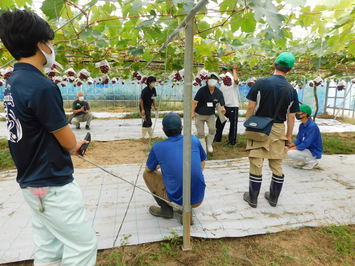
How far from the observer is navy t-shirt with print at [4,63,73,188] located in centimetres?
103

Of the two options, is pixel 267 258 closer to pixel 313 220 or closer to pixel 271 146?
pixel 313 220

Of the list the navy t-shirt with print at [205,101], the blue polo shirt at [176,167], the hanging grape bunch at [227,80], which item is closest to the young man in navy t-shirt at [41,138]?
the blue polo shirt at [176,167]

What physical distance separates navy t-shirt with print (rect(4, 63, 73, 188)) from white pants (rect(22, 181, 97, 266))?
0.07 metres

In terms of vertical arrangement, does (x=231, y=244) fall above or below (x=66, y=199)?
below

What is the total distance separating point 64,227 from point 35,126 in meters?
0.52

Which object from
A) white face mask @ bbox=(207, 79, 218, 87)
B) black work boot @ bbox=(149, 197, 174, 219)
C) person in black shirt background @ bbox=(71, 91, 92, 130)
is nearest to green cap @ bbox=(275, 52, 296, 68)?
black work boot @ bbox=(149, 197, 174, 219)

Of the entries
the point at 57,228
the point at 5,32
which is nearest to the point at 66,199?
the point at 57,228

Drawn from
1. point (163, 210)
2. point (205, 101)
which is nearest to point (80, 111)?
point (205, 101)

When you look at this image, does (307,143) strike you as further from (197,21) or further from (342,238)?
(197,21)

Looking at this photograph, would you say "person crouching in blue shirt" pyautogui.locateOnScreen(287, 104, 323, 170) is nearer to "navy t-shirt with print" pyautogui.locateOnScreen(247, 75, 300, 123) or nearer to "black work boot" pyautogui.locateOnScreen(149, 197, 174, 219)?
"navy t-shirt with print" pyautogui.locateOnScreen(247, 75, 300, 123)

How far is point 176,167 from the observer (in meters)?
2.05

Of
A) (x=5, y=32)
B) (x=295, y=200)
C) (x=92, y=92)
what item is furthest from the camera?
(x=92, y=92)

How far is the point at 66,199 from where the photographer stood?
46.8 inches

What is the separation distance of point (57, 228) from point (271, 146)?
2.13m
